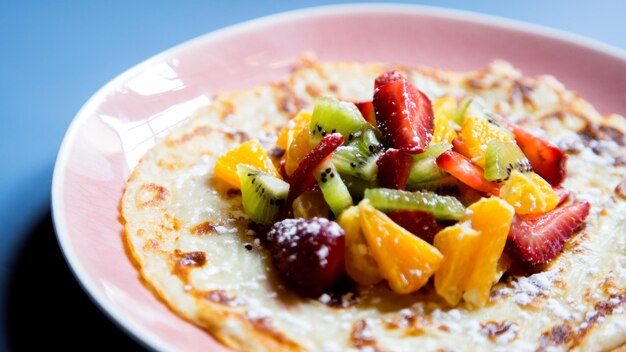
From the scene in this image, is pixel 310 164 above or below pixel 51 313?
above

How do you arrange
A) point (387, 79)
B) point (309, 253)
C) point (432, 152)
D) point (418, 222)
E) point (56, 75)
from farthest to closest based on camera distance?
point (56, 75), point (387, 79), point (432, 152), point (418, 222), point (309, 253)

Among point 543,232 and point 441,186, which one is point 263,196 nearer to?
point 441,186

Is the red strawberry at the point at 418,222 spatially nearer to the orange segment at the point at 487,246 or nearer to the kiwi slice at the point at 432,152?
the orange segment at the point at 487,246

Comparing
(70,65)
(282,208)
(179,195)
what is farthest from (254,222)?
(70,65)

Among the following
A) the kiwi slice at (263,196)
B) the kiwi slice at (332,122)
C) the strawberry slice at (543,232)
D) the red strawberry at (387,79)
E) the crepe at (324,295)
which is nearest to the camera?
the crepe at (324,295)

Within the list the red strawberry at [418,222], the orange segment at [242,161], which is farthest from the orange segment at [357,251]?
the orange segment at [242,161]

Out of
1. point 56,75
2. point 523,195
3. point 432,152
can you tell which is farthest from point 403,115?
point 56,75

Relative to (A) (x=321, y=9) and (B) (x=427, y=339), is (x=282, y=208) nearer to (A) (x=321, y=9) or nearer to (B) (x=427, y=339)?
(B) (x=427, y=339)
